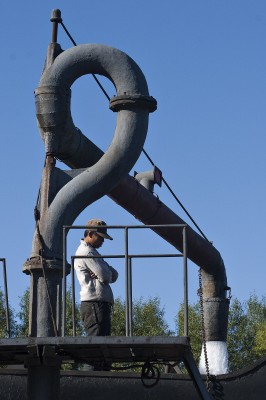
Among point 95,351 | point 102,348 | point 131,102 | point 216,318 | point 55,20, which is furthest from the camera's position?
point 216,318

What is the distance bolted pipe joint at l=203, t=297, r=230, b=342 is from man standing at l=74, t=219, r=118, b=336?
4998 mm

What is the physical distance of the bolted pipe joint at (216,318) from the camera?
1798 cm

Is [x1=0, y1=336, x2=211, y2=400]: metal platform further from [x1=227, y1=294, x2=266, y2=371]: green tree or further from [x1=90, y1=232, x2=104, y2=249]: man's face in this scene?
[x1=227, y1=294, x2=266, y2=371]: green tree

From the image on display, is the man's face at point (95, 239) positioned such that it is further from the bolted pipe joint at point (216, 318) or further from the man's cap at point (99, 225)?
the bolted pipe joint at point (216, 318)

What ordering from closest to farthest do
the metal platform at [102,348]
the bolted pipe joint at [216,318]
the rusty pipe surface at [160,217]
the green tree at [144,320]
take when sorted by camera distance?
the metal platform at [102,348]
the rusty pipe surface at [160,217]
the bolted pipe joint at [216,318]
the green tree at [144,320]

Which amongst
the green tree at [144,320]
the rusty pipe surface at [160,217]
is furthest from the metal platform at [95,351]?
the green tree at [144,320]

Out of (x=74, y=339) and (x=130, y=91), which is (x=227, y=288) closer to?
(x=130, y=91)

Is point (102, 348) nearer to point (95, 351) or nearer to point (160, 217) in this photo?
point (95, 351)

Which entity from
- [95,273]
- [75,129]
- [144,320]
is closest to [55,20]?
[75,129]

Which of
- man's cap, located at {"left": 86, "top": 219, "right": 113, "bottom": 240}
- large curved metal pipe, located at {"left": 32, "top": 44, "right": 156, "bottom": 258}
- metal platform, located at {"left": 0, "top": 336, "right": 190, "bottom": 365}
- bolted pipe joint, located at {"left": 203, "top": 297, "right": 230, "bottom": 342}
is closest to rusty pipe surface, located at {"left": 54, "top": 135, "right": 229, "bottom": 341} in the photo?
bolted pipe joint, located at {"left": 203, "top": 297, "right": 230, "bottom": 342}

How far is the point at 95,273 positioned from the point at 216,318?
5837 mm

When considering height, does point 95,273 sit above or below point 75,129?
below

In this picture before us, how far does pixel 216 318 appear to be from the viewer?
18172mm

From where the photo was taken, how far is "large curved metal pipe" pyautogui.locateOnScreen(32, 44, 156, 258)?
13172 mm
